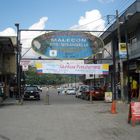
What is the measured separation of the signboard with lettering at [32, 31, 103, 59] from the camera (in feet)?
109

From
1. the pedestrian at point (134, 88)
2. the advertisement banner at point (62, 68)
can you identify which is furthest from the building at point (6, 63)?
the pedestrian at point (134, 88)

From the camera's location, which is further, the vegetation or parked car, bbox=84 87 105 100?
the vegetation

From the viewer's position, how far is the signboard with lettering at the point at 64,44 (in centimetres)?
3328

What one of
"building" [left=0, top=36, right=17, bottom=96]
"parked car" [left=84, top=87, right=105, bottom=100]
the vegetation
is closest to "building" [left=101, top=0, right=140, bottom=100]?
"parked car" [left=84, top=87, right=105, bottom=100]

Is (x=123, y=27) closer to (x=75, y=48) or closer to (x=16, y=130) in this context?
(x=75, y=48)

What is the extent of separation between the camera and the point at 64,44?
3338 cm

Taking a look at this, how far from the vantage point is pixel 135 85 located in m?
35.4

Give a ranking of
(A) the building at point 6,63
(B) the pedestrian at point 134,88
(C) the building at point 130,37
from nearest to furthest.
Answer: (C) the building at point 130,37
(B) the pedestrian at point 134,88
(A) the building at point 6,63

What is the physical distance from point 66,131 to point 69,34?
795 inches

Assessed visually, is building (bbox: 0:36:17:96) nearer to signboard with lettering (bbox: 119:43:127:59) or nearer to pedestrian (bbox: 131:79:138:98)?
pedestrian (bbox: 131:79:138:98)

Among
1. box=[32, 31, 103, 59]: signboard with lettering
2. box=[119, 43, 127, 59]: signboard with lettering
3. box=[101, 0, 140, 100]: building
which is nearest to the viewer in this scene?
box=[119, 43, 127, 59]: signboard with lettering

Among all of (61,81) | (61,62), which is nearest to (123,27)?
(61,62)

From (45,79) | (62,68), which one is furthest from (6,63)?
(45,79)

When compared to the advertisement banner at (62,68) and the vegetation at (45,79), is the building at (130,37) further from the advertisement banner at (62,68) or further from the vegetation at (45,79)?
the vegetation at (45,79)
